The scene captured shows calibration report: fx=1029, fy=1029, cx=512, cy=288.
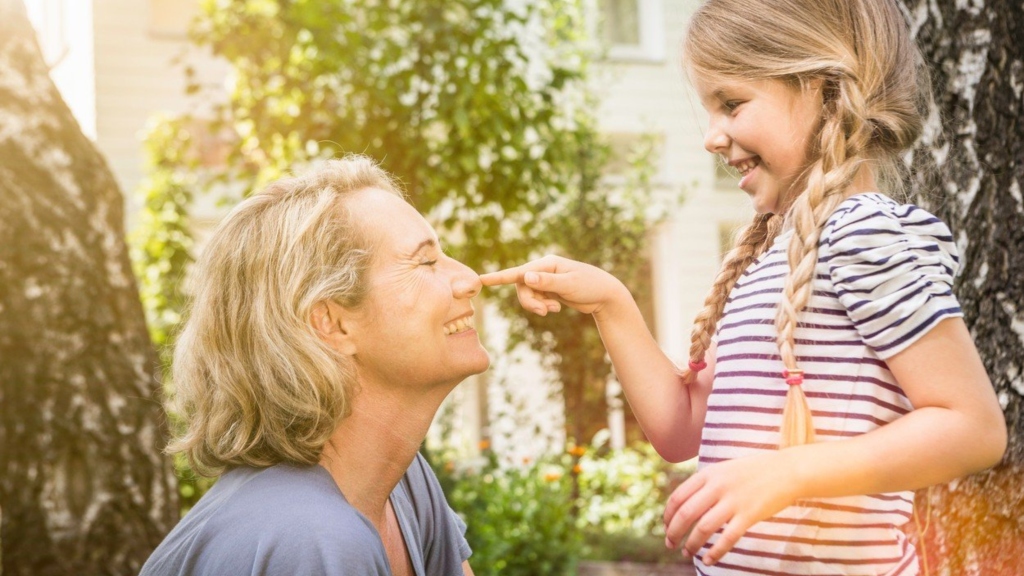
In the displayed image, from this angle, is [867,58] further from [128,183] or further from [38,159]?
[128,183]

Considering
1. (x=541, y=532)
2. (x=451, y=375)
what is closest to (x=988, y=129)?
(x=451, y=375)

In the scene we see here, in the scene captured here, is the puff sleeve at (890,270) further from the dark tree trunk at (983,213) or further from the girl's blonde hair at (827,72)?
the dark tree trunk at (983,213)

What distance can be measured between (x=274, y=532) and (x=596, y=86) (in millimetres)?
9944

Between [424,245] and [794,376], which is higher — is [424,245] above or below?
above

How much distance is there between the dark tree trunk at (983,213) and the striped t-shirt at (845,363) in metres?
0.54

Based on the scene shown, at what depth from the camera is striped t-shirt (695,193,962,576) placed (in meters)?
1.64

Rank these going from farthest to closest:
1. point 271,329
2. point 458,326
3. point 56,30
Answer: point 56,30 < point 458,326 < point 271,329

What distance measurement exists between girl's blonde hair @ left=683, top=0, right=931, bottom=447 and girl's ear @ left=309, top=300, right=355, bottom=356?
35.0 inches

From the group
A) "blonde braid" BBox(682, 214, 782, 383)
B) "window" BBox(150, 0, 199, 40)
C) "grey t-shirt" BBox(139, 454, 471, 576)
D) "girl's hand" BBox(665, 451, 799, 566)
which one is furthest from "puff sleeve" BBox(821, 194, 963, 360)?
"window" BBox(150, 0, 199, 40)

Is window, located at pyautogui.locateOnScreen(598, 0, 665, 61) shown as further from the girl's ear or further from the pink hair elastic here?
the pink hair elastic

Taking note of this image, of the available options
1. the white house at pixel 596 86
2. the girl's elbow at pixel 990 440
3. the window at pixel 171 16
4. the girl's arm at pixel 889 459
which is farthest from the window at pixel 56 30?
the girl's elbow at pixel 990 440

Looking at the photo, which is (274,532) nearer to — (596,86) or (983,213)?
(983,213)

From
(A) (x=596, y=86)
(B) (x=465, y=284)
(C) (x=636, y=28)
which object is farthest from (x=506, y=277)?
(C) (x=636, y=28)

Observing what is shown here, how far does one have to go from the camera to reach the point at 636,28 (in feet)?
42.4
